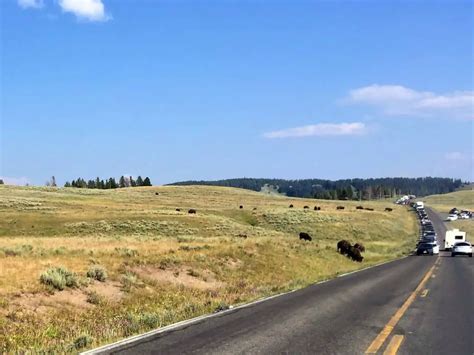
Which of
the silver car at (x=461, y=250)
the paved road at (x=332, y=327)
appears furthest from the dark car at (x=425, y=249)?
the paved road at (x=332, y=327)

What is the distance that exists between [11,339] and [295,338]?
5.08 m

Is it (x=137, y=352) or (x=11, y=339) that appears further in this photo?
(x=11, y=339)

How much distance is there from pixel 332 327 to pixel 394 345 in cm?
193

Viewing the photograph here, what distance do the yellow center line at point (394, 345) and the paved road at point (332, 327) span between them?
4cm

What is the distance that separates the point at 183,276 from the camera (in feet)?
69.9

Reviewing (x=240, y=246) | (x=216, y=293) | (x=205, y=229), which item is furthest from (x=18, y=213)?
(x=216, y=293)

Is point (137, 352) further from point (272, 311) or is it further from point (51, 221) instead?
point (51, 221)

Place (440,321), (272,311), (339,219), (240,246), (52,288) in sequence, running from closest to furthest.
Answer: (440,321), (272,311), (52,288), (240,246), (339,219)

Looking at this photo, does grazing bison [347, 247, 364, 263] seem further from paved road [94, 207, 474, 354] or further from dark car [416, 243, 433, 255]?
paved road [94, 207, 474, 354]

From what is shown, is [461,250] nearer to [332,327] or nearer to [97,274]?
[97,274]

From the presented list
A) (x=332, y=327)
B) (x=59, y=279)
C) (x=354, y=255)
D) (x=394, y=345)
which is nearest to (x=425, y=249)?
(x=354, y=255)

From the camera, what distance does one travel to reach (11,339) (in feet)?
33.9

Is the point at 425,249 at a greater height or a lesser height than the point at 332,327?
lesser

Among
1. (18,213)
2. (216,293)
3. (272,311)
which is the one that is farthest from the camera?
(18,213)
